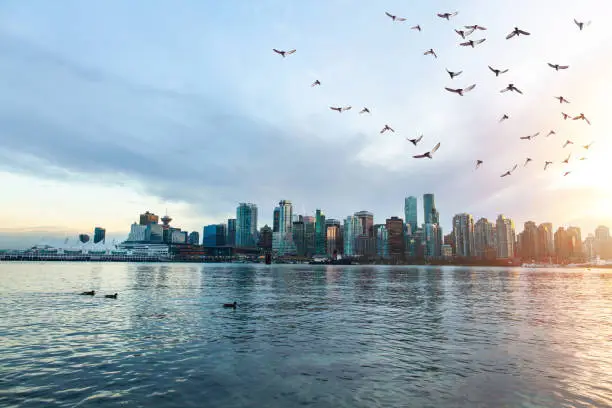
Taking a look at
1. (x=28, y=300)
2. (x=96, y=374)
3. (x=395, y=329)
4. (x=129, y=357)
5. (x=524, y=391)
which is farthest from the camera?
(x=28, y=300)

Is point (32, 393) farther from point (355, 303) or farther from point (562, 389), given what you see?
point (355, 303)

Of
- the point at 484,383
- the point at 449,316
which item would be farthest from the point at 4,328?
the point at 449,316

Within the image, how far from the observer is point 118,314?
41.8 m

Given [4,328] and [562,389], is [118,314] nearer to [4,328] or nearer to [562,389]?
[4,328]

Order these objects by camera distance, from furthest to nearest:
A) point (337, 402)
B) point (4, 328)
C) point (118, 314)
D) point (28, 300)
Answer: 1. point (28, 300)
2. point (118, 314)
3. point (4, 328)
4. point (337, 402)

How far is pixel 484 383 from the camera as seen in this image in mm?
20281

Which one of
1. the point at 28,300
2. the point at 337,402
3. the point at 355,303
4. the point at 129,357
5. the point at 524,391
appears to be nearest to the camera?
the point at 337,402

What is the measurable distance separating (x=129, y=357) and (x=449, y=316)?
115 feet

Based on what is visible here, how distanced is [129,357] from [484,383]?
21.9m

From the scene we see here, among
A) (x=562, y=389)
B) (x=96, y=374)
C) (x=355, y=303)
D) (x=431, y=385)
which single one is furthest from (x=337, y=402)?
(x=355, y=303)

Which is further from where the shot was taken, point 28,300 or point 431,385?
point 28,300

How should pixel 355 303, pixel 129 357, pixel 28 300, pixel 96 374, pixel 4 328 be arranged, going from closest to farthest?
pixel 96 374
pixel 129 357
pixel 4 328
pixel 28 300
pixel 355 303

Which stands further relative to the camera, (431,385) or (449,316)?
(449,316)

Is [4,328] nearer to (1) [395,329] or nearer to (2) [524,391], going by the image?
(1) [395,329]
